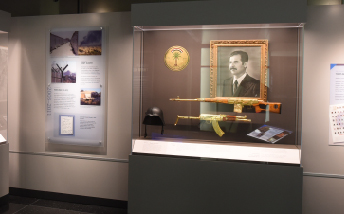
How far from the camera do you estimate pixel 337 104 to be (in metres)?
3.32

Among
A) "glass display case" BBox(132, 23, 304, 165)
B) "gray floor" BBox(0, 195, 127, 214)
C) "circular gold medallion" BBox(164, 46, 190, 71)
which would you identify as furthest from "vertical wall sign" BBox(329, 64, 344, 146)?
"gray floor" BBox(0, 195, 127, 214)

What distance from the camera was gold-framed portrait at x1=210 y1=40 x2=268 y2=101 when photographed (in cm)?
327

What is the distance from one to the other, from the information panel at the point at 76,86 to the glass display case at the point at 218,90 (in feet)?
2.64

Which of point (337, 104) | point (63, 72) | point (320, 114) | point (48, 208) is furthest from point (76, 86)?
point (337, 104)

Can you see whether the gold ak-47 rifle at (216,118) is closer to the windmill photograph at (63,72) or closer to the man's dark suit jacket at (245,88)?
the man's dark suit jacket at (245,88)

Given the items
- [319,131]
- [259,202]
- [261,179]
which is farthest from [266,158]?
[319,131]

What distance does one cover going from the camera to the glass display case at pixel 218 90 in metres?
3.18

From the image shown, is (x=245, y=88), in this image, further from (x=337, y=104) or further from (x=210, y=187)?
(x=210, y=187)

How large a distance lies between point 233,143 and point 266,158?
1.36 ft

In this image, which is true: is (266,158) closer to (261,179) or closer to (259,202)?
(261,179)

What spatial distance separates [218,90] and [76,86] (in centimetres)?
194

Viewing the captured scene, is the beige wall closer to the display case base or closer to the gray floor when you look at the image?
the gray floor

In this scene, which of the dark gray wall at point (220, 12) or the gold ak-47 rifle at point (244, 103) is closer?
the dark gray wall at point (220, 12)

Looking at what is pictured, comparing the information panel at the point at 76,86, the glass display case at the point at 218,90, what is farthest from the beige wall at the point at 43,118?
the glass display case at the point at 218,90
